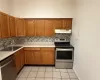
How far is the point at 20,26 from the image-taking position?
11.7 feet

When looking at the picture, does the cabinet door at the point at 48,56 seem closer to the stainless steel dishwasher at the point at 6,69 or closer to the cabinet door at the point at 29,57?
the cabinet door at the point at 29,57

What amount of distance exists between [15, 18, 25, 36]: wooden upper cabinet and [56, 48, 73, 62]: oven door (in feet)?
5.34

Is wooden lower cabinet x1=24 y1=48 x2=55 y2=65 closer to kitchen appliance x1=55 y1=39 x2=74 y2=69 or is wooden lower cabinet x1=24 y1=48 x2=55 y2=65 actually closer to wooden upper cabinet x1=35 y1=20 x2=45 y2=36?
kitchen appliance x1=55 y1=39 x2=74 y2=69

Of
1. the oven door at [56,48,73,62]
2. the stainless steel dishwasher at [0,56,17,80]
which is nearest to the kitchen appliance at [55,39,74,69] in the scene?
the oven door at [56,48,73,62]

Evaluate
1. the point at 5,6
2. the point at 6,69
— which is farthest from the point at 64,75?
the point at 5,6

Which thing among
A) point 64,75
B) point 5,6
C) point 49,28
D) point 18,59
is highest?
point 5,6

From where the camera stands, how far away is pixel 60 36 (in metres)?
3.98

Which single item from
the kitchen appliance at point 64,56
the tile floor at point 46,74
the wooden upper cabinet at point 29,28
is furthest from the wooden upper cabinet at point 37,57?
the wooden upper cabinet at point 29,28

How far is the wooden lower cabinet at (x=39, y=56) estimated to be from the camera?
3.53 meters

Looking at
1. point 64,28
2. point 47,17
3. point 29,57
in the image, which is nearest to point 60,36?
point 64,28

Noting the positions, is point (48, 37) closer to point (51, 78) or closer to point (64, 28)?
point (64, 28)

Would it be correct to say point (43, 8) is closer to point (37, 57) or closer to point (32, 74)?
point (37, 57)

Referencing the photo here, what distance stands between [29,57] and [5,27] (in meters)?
1.54

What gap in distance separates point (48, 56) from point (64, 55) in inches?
25.1
